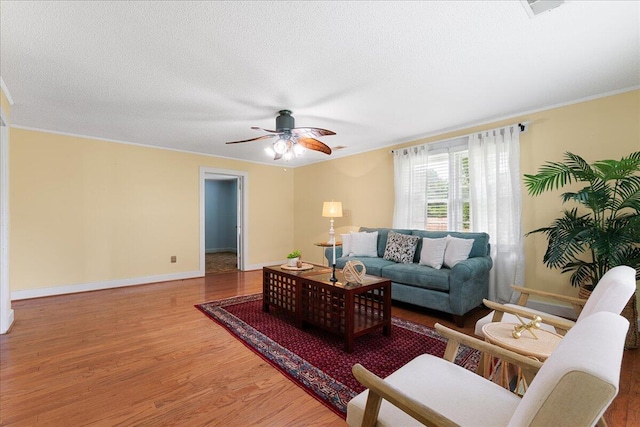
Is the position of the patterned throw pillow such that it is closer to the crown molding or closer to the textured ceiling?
the textured ceiling

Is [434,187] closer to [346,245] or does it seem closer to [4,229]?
[346,245]

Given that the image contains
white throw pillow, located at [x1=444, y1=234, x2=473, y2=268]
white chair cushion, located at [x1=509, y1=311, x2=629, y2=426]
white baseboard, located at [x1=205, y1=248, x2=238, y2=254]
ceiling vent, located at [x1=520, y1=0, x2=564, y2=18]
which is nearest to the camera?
white chair cushion, located at [x1=509, y1=311, x2=629, y2=426]

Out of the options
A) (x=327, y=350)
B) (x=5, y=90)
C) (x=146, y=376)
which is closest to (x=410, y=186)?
(x=327, y=350)

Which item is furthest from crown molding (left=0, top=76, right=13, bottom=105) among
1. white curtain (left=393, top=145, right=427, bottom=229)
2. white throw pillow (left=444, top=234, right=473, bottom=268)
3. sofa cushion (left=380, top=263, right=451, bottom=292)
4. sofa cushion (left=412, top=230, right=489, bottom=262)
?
sofa cushion (left=412, top=230, right=489, bottom=262)

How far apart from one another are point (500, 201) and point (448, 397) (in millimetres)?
3108

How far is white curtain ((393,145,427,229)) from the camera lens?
14.4ft

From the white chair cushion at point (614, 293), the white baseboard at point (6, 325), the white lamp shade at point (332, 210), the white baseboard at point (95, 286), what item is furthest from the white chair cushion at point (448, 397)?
the white baseboard at point (95, 286)

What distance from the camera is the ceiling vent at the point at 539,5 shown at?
5.55ft

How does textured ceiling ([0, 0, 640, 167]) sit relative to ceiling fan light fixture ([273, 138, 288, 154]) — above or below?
above

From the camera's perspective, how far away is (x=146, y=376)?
6.89 feet

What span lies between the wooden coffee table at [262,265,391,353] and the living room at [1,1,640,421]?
2.52ft

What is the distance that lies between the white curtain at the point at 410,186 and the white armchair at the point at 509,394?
3.17m

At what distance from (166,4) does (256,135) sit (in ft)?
8.94

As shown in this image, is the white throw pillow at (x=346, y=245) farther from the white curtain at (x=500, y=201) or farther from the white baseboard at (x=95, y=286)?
the white baseboard at (x=95, y=286)
